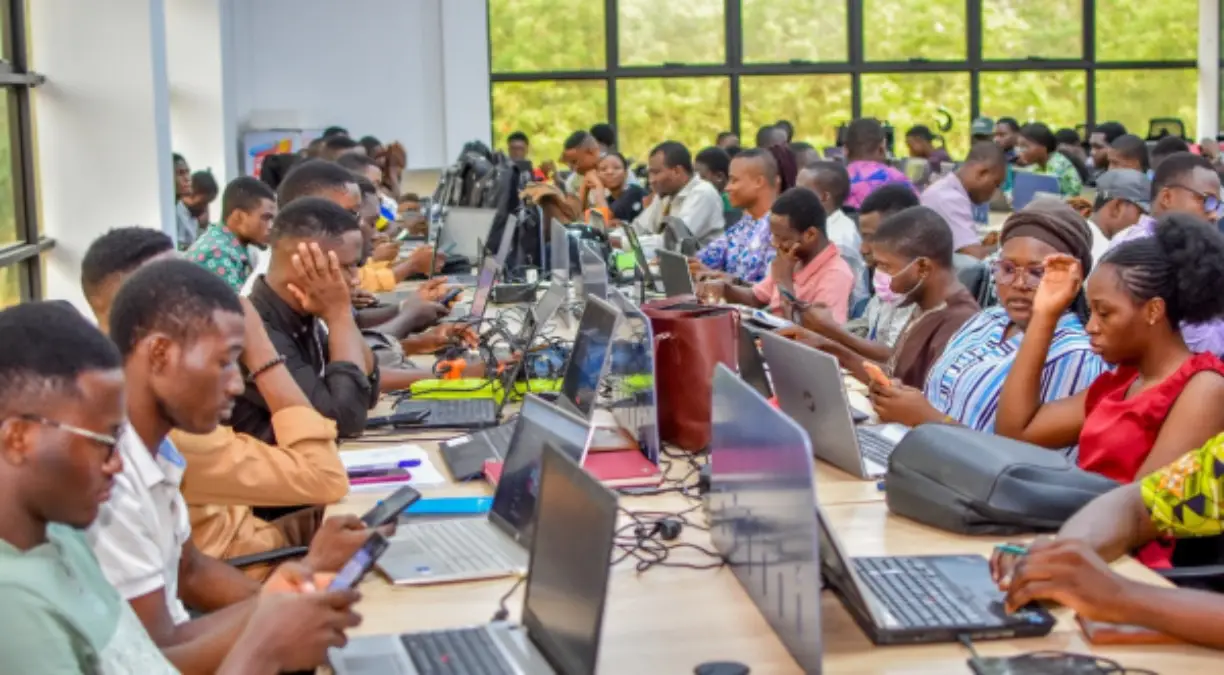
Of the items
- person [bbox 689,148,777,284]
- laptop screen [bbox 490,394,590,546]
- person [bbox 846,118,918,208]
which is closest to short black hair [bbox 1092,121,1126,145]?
person [bbox 846,118,918,208]

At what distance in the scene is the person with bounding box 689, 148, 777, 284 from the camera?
282 inches

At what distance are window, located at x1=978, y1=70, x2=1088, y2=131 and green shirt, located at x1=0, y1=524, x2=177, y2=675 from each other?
→ 14159 mm

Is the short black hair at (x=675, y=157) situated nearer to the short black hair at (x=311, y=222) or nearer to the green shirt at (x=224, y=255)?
the green shirt at (x=224, y=255)

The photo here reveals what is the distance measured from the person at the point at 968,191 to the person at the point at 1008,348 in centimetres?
385

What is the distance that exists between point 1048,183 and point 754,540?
7717 mm

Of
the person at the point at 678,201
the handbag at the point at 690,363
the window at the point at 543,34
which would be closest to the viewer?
the handbag at the point at 690,363

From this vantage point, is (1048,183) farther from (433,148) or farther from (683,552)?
(683,552)

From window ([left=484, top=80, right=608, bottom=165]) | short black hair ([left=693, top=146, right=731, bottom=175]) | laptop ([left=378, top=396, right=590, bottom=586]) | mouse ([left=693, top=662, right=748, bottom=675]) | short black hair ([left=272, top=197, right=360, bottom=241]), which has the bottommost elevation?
mouse ([left=693, top=662, right=748, bottom=675])

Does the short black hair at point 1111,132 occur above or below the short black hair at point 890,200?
above

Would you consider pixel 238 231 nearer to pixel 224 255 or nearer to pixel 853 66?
pixel 224 255

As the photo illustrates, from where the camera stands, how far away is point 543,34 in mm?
14703

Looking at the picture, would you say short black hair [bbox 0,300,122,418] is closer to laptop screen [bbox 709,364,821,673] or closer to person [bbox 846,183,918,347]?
laptop screen [bbox 709,364,821,673]

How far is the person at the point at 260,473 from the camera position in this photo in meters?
3.15

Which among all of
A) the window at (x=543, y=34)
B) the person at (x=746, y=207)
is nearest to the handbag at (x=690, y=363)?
the person at (x=746, y=207)
